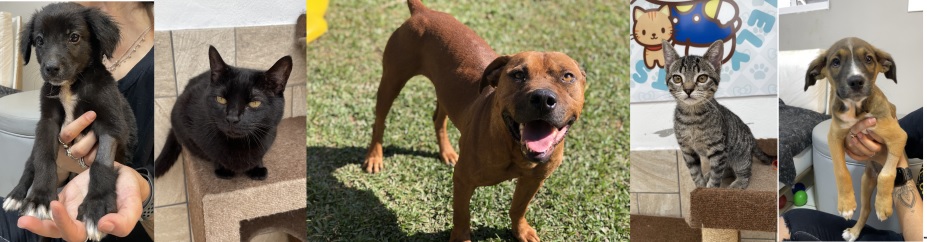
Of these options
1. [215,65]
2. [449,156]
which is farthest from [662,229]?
[215,65]

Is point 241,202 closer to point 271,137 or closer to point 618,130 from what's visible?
point 271,137

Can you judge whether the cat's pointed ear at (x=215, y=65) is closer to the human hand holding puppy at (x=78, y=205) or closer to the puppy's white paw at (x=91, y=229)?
the human hand holding puppy at (x=78, y=205)

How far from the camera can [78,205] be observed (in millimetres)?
3855

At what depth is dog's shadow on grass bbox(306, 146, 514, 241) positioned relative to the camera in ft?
16.1

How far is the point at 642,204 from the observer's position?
424 cm

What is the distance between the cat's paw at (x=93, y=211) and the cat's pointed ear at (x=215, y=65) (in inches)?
31.1

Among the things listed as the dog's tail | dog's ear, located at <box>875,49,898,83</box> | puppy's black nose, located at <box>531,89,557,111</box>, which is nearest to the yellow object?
the dog's tail

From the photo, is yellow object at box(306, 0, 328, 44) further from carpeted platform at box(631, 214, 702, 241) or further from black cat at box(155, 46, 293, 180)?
carpeted platform at box(631, 214, 702, 241)

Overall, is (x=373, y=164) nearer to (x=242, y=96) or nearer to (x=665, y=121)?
(x=242, y=96)

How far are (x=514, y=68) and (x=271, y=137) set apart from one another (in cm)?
130

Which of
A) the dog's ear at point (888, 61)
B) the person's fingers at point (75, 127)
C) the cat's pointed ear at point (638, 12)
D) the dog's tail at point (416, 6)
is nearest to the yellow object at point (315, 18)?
the dog's tail at point (416, 6)

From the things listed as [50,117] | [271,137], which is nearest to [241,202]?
[271,137]

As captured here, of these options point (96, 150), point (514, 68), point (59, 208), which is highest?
point (514, 68)

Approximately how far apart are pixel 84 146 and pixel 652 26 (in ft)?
9.64
